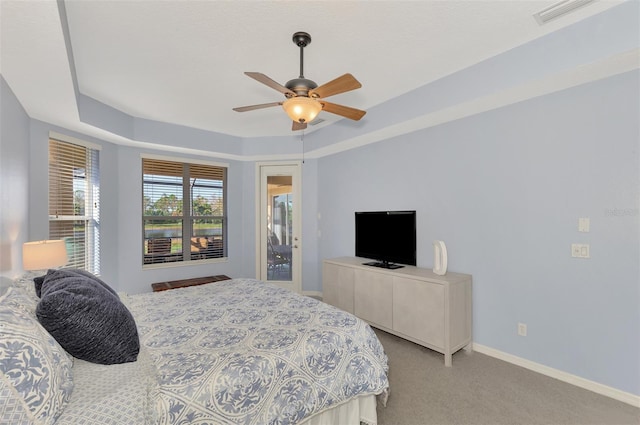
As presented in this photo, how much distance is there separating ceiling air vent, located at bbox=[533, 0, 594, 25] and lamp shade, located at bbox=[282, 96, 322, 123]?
5.23 feet

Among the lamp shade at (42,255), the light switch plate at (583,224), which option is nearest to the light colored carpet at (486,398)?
the light switch plate at (583,224)

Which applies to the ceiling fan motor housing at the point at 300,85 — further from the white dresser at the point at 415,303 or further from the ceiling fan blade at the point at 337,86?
the white dresser at the point at 415,303

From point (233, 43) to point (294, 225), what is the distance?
125 inches

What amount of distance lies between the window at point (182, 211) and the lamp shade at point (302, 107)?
3.10m

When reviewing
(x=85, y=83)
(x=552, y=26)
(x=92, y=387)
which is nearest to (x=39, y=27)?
(x=85, y=83)

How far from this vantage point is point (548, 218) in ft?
8.16

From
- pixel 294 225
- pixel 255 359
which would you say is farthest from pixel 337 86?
pixel 294 225

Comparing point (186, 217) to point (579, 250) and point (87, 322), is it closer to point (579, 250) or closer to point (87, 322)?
point (87, 322)

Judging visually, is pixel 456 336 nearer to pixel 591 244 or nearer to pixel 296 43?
pixel 591 244

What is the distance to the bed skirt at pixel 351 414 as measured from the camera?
5.44ft

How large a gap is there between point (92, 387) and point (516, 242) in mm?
3168

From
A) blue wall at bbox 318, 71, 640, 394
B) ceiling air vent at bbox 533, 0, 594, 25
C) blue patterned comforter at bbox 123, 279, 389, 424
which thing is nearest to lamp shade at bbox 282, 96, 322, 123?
blue patterned comforter at bbox 123, 279, 389, 424

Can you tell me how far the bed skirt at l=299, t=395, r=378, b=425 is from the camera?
1.66 metres

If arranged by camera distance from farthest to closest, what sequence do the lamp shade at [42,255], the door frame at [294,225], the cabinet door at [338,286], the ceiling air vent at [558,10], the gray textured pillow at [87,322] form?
the door frame at [294,225] < the cabinet door at [338,286] < the lamp shade at [42,255] < the ceiling air vent at [558,10] < the gray textured pillow at [87,322]
